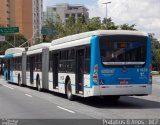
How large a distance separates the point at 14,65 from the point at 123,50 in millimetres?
21402

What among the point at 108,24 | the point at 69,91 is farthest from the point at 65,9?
the point at 69,91

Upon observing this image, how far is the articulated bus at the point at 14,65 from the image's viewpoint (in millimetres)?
35688

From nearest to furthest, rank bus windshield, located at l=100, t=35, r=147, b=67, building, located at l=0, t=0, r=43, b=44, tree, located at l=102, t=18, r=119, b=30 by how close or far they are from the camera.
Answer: bus windshield, located at l=100, t=35, r=147, b=67, tree, located at l=102, t=18, r=119, b=30, building, located at l=0, t=0, r=43, b=44

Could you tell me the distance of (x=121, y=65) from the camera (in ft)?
59.0

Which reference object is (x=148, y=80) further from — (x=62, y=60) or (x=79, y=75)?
(x=62, y=60)

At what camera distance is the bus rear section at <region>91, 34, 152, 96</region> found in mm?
17609

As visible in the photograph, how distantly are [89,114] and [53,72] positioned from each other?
9259 millimetres

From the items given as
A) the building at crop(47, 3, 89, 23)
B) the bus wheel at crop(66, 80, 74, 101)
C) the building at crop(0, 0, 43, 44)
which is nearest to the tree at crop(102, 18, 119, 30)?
the bus wheel at crop(66, 80, 74, 101)

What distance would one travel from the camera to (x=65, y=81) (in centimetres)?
2155

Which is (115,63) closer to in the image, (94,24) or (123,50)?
(123,50)

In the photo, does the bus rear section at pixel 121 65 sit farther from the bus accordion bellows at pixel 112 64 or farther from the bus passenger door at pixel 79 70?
the bus passenger door at pixel 79 70

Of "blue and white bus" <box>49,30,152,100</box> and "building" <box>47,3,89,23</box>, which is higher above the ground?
"building" <box>47,3,89,23</box>

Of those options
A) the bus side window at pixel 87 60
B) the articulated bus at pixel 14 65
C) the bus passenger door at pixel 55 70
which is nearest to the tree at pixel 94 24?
the articulated bus at pixel 14 65

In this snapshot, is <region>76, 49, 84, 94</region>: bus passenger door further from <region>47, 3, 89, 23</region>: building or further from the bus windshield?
<region>47, 3, 89, 23</region>: building
